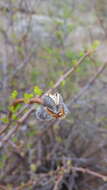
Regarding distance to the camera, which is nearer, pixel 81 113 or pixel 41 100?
pixel 41 100

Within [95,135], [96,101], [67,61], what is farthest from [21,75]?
[95,135]

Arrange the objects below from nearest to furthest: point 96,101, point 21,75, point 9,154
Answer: point 9,154 → point 96,101 → point 21,75

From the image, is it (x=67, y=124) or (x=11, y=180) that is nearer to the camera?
(x=11, y=180)

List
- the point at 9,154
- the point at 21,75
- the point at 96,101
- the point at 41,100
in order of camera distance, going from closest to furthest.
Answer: the point at 41,100, the point at 9,154, the point at 96,101, the point at 21,75

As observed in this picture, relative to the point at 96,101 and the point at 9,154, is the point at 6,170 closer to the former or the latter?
the point at 9,154

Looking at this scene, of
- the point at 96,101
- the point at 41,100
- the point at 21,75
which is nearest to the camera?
the point at 41,100

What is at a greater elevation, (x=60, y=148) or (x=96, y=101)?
(x=96, y=101)

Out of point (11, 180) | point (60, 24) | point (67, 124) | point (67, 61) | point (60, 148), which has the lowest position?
point (11, 180)

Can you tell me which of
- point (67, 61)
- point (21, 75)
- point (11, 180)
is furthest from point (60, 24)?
point (11, 180)

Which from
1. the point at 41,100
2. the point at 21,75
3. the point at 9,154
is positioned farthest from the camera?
the point at 21,75

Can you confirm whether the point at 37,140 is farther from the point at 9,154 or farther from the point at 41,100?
the point at 41,100
